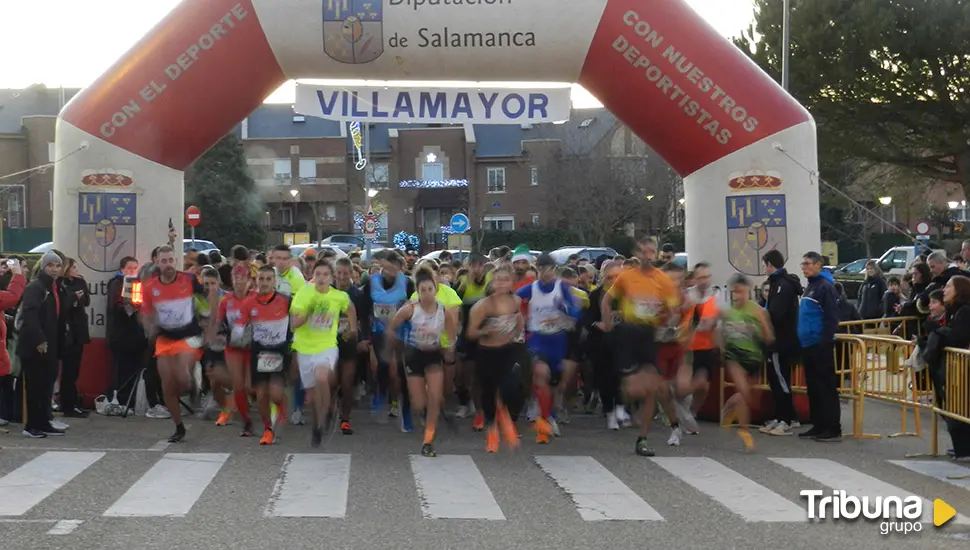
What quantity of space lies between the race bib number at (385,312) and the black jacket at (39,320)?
3.18 metres

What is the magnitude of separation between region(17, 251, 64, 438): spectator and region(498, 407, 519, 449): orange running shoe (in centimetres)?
431

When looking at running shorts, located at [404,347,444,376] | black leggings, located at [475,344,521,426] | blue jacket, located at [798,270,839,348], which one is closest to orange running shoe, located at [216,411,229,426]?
running shorts, located at [404,347,444,376]

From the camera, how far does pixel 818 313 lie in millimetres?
11406

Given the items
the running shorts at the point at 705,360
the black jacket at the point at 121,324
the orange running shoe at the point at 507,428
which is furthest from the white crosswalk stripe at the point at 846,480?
the black jacket at the point at 121,324

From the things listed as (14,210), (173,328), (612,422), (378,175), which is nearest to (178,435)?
(173,328)

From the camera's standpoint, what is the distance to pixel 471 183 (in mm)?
62906

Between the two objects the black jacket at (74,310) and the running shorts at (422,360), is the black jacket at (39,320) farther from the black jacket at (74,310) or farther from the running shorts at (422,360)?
the running shorts at (422,360)

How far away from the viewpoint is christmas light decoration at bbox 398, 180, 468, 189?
2469 inches

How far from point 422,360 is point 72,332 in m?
4.28

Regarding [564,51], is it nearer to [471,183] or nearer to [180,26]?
[180,26]

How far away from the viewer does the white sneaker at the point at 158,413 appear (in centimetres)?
1260

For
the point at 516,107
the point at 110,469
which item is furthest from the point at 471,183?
the point at 110,469

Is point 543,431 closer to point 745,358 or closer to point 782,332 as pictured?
point 745,358

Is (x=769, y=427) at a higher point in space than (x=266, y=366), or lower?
lower
